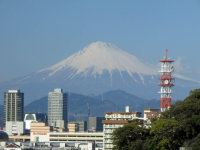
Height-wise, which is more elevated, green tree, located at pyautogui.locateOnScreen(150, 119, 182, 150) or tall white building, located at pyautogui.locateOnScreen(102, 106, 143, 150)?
tall white building, located at pyautogui.locateOnScreen(102, 106, 143, 150)

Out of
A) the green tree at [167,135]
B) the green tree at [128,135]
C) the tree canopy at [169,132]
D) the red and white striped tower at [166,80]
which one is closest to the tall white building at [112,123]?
the red and white striped tower at [166,80]

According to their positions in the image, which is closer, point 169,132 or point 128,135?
point 169,132

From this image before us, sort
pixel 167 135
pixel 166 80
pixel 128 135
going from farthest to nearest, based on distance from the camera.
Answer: pixel 166 80, pixel 128 135, pixel 167 135

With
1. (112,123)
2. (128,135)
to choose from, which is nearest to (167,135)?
(128,135)

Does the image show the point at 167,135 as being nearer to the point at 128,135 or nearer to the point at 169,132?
the point at 169,132

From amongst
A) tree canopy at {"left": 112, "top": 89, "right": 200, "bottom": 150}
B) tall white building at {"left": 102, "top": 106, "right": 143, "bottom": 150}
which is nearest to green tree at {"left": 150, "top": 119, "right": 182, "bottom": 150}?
tree canopy at {"left": 112, "top": 89, "right": 200, "bottom": 150}

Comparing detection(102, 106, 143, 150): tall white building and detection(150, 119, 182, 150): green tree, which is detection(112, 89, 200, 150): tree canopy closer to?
detection(150, 119, 182, 150): green tree

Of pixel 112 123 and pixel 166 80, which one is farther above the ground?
pixel 166 80

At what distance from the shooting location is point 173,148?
383 ft

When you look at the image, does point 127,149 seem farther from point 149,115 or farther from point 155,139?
point 149,115

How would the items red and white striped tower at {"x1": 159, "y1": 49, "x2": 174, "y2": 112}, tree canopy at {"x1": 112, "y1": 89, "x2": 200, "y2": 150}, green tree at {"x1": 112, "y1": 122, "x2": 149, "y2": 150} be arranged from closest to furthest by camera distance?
tree canopy at {"x1": 112, "y1": 89, "x2": 200, "y2": 150}, green tree at {"x1": 112, "y1": 122, "x2": 149, "y2": 150}, red and white striped tower at {"x1": 159, "y1": 49, "x2": 174, "y2": 112}

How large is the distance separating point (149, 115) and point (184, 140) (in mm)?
57904

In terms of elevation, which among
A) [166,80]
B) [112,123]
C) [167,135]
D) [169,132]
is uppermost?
[166,80]

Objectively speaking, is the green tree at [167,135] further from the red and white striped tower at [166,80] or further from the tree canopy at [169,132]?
the red and white striped tower at [166,80]
